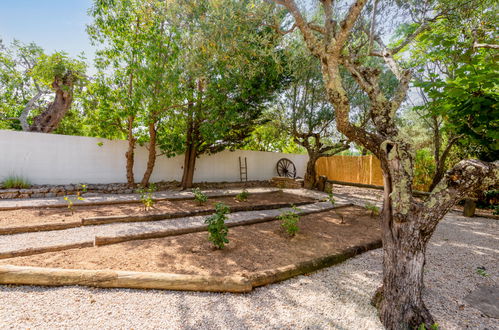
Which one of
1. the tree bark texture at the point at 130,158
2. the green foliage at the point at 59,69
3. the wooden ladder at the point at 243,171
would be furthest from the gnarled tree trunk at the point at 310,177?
the green foliage at the point at 59,69

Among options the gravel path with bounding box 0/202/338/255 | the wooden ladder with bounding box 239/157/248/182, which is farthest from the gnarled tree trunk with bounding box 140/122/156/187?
the wooden ladder with bounding box 239/157/248/182

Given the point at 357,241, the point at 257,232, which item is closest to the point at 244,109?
the point at 257,232

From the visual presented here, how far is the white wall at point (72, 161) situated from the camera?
270 inches

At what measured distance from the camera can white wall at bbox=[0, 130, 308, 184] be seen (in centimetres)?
686

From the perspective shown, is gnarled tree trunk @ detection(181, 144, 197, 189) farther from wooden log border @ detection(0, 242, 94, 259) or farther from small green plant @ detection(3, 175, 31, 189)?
wooden log border @ detection(0, 242, 94, 259)

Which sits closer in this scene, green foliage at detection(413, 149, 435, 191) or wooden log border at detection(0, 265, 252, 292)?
wooden log border at detection(0, 265, 252, 292)

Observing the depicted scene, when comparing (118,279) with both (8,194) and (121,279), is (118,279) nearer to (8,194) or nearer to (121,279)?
(121,279)

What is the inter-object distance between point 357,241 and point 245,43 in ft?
15.1

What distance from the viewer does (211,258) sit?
9.96 ft

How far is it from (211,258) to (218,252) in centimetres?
20

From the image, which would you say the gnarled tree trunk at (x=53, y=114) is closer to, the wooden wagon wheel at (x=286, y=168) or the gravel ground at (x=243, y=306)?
the gravel ground at (x=243, y=306)

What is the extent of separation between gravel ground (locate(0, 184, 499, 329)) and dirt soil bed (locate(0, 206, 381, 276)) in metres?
0.36

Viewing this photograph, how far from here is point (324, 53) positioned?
2633 millimetres

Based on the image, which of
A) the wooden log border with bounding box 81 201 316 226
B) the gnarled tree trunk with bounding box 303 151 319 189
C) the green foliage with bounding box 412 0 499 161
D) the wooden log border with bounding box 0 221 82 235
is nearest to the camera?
the green foliage with bounding box 412 0 499 161
